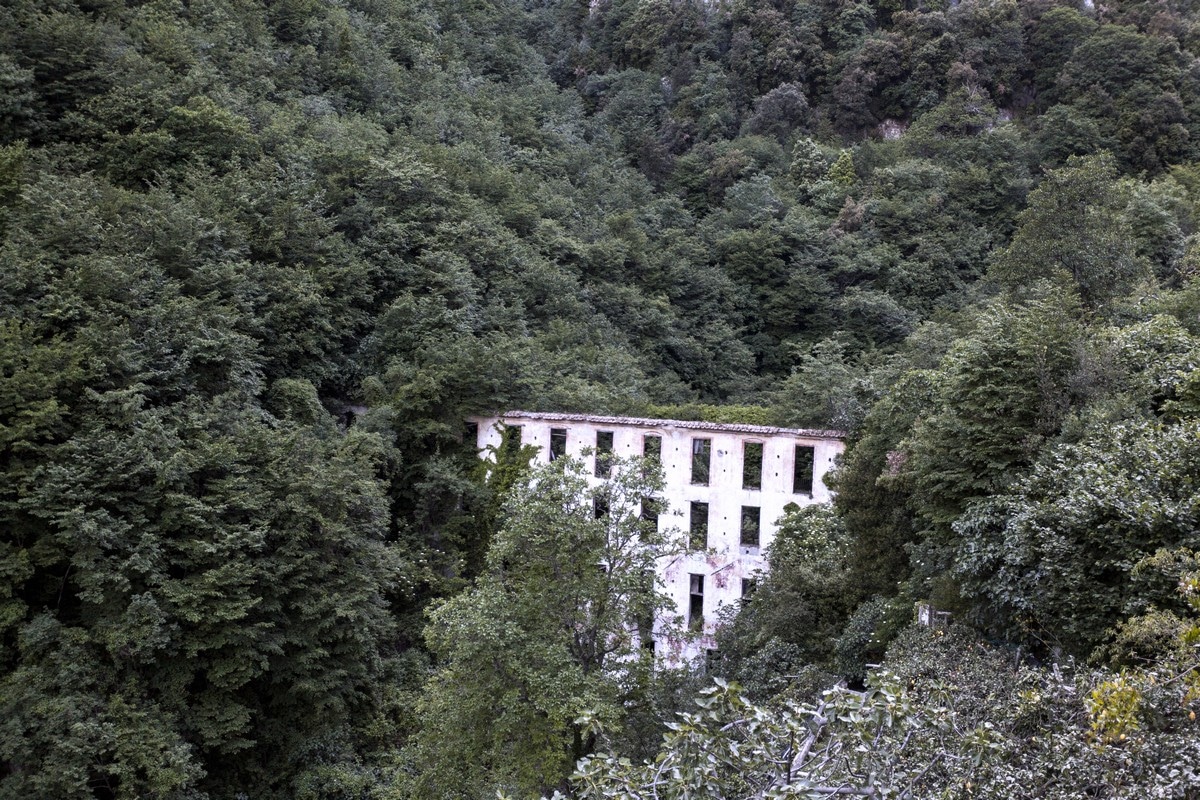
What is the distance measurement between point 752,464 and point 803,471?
4.44ft

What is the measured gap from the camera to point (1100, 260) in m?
21.7

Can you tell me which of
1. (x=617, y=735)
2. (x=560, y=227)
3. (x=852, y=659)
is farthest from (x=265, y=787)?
(x=560, y=227)

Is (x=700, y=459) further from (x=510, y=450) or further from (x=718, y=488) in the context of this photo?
(x=510, y=450)

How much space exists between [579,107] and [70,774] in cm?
4312

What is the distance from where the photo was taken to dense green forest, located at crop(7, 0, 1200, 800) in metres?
9.24

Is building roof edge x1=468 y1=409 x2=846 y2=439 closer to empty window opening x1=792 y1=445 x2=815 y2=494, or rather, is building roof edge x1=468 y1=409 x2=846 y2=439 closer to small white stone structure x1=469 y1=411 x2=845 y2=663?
small white stone structure x1=469 y1=411 x2=845 y2=663

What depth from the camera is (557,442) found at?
2442cm

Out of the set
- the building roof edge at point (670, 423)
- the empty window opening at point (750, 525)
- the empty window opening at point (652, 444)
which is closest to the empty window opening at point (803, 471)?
the building roof edge at point (670, 423)

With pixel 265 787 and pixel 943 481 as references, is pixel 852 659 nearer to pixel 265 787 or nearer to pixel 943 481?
pixel 943 481

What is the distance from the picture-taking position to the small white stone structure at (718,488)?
21906mm

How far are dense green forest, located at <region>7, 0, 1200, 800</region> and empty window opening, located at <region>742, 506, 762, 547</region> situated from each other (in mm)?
2700

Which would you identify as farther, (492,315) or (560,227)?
(560,227)

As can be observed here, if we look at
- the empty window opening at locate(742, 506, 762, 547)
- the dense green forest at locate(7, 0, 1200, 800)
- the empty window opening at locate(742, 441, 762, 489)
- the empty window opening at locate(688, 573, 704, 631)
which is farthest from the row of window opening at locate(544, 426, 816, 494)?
the empty window opening at locate(688, 573, 704, 631)

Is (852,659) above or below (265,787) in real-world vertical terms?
above
